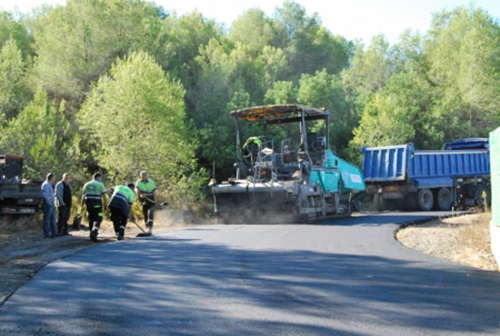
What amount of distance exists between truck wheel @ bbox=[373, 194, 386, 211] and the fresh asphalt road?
14013 millimetres

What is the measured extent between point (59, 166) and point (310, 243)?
61.3 ft

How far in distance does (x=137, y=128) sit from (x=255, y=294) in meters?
21.2

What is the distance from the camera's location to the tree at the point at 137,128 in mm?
26203

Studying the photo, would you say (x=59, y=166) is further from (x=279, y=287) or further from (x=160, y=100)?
(x=279, y=287)

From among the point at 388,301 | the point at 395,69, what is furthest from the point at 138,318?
the point at 395,69

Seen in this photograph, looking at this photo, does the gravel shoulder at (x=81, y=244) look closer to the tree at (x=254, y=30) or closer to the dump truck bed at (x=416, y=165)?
the dump truck bed at (x=416, y=165)

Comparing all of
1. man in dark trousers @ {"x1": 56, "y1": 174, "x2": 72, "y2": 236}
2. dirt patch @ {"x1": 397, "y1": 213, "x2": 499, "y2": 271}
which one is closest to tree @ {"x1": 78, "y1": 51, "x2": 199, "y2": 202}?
man in dark trousers @ {"x1": 56, "y1": 174, "x2": 72, "y2": 236}

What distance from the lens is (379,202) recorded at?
24109 mm

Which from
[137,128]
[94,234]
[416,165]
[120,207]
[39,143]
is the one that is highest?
[137,128]

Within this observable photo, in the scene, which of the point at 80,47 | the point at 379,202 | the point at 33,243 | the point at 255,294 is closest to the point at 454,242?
the point at 255,294

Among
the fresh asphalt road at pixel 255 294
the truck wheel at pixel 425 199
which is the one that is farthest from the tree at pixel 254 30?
the fresh asphalt road at pixel 255 294

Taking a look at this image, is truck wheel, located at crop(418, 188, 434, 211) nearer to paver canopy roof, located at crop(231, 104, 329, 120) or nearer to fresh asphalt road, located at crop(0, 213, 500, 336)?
paver canopy roof, located at crop(231, 104, 329, 120)

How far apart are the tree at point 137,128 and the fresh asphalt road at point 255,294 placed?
16339mm

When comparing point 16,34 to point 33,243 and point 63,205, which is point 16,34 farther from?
point 33,243
